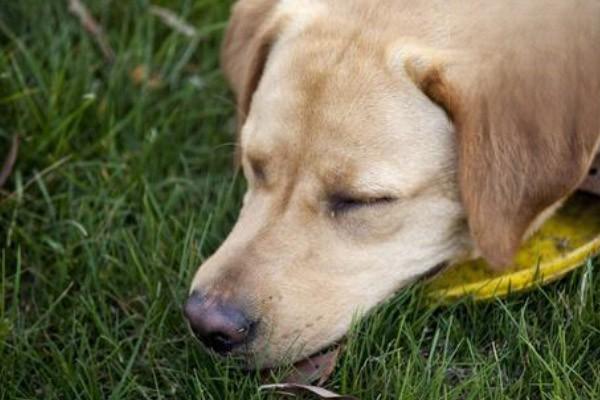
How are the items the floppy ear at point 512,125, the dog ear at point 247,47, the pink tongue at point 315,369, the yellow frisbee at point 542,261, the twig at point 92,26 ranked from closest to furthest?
the floppy ear at point 512,125, the pink tongue at point 315,369, the yellow frisbee at point 542,261, the dog ear at point 247,47, the twig at point 92,26

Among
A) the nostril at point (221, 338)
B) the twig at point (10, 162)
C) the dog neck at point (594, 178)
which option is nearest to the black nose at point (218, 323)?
the nostril at point (221, 338)

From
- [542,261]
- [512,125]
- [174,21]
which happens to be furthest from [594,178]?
[174,21]

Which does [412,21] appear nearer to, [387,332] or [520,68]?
[520,68]

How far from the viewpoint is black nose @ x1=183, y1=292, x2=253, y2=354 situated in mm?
3570

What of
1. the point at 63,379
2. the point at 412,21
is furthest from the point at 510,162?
the point at 63,379

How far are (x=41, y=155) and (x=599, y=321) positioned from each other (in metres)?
2.23

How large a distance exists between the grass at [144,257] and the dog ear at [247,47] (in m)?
0.41

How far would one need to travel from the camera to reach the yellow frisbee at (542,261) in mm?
3890

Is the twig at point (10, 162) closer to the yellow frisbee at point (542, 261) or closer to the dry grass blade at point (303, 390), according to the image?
the dry grass blade at point (303, 390)

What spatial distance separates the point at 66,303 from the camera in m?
4.21

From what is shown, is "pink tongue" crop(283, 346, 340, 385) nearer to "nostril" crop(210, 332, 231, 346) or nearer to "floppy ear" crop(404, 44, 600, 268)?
"nostril" crop(210, 332, 231, 346)

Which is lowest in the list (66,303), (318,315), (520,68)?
(66,303)

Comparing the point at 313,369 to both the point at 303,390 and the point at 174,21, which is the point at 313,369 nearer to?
the point at 303,390

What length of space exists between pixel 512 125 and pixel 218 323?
1015 millimetres
